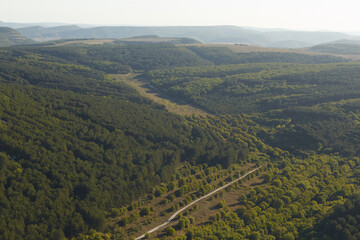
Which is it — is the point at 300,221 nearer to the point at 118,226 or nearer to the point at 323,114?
Result: the point at 118,226

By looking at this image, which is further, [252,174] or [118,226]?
[252,174]

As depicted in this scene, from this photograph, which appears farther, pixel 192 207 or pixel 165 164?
pixel 165 164

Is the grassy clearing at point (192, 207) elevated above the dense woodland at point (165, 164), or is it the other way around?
the dense woodland at point (165, 164)

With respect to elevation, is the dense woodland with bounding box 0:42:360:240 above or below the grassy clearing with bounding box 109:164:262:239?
above

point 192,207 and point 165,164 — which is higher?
point 165,164

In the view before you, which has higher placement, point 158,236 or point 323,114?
point 323,114

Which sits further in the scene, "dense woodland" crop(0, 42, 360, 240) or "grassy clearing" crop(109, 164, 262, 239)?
"grassy clearing" crop(109, 164, 262, 239)

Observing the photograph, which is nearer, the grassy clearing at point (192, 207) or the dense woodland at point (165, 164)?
the dense woodland at point (165, 164)

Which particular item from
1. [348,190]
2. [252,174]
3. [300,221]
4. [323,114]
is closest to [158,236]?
[300,221]
